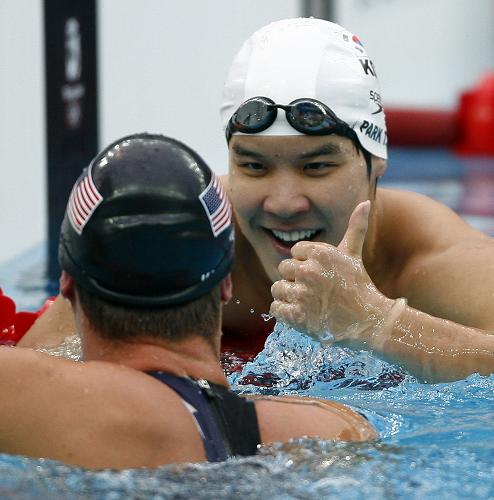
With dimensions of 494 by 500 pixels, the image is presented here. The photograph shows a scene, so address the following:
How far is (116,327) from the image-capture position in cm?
178

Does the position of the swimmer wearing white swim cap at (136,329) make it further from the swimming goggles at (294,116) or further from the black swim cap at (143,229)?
the swimming goggles at (294,116)

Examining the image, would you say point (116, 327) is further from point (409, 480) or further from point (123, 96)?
point (123, 96)

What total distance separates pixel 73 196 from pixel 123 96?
4.45 metres

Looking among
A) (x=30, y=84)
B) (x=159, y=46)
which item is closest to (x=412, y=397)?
(x=30, y=84)

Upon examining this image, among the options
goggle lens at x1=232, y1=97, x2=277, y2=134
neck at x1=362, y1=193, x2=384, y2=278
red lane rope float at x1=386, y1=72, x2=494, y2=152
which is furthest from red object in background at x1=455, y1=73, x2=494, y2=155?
goggle lens at x1=232, y1=97, x2=277, y2=134

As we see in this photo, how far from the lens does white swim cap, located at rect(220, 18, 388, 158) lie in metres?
2.98

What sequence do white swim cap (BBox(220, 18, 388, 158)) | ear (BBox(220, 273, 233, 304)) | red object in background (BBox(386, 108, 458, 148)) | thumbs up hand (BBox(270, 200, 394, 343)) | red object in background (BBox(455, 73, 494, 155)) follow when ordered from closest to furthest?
ear (BBox(220, 273, 233, 304)) → thumbs up hand (BBox(270, 200, 394, 343)) → white swim cap (BBox(220, 18, 388, 158)) → red object in background (BBox(386, 108, 458, 148)) → red object in background (BBox(455, 73, 494, 155))

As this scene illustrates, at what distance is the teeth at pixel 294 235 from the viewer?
2928 millimetres

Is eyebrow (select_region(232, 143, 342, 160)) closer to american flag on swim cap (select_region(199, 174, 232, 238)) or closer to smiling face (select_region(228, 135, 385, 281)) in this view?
smiling face (select_region(228, 135, 385, 281))

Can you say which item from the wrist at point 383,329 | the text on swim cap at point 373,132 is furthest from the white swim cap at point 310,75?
the wrist at point 383,329

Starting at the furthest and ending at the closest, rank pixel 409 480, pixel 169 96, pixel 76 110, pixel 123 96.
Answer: pixel 169 96, pixel 123 96, pixel 76 110, pixel 409 480

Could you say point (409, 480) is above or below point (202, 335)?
below

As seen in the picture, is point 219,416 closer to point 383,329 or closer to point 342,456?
point 342,456

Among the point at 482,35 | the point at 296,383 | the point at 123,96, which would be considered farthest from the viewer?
the point at 482,35
